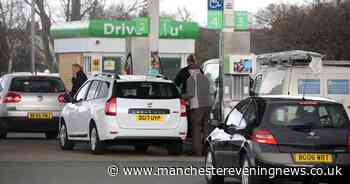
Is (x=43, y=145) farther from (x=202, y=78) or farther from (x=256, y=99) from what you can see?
(x=256, y=99)

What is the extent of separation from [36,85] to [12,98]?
732mm

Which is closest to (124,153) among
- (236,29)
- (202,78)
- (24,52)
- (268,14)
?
(202,78)

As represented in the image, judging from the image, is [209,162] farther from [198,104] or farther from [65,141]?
[65,141]

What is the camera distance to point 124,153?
746 inches

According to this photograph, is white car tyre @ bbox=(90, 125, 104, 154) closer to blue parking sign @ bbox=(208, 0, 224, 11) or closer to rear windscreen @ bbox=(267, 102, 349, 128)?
Result: blue parking sign @ bbox=(208, 0, 224, 11)

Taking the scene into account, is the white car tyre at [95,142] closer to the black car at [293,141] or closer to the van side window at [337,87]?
the van side window at [337,87]

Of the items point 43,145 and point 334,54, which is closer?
point 43,145

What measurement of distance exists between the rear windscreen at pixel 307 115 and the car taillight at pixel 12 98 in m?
11.1

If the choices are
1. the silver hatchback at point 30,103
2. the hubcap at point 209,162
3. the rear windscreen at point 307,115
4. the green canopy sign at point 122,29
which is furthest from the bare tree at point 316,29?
the rear windscreen at point 307,115

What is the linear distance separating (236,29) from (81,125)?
5717mm

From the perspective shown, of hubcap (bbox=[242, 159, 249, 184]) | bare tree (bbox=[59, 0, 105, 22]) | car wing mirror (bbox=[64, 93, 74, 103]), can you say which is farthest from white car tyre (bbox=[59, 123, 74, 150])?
bare tree (bbox=[59, 0, 105, 22])

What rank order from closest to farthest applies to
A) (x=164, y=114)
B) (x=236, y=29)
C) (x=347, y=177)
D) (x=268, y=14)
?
1. (x=347, y=177)
2. (x=164, y=114)
3. (x=236, y=29)
4. (x=268, y=14)

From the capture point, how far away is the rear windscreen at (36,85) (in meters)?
22.3

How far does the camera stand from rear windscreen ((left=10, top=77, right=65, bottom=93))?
22.3 m
